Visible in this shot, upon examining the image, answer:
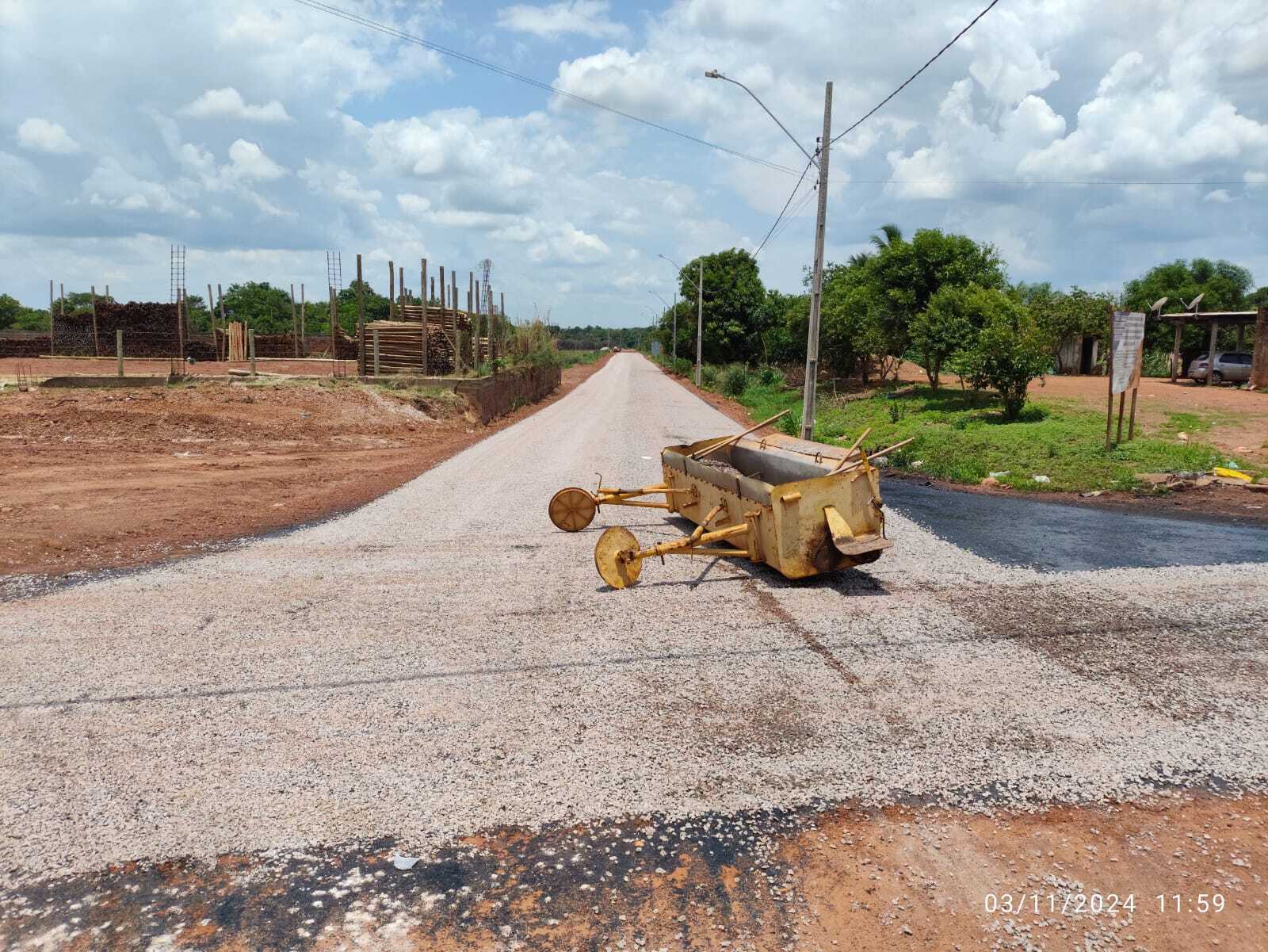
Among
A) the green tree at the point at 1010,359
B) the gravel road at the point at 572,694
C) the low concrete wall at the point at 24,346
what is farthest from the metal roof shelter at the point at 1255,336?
the low concrete wall at the point at 24,346

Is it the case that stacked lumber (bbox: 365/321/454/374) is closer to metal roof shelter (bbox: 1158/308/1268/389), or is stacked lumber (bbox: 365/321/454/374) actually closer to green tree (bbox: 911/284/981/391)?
green tree (bbox: 911/284/981/391)

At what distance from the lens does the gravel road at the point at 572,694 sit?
4.42m

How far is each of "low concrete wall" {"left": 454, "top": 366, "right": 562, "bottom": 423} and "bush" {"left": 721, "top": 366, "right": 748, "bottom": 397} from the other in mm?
8667

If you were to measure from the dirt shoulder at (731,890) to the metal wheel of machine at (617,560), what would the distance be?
373 centimetres

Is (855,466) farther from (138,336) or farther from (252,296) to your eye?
(252,296)

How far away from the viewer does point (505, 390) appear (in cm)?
3045

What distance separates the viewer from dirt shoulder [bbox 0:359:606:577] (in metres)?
10.3

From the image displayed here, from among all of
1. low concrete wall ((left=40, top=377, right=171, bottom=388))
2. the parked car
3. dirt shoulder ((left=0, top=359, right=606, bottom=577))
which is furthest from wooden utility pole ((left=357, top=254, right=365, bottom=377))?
Answer: the parked car

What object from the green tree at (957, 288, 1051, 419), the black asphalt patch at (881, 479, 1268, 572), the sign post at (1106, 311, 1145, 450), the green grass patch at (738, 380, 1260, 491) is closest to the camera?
the black asphalt patch at (881, 479, 1268, 572)

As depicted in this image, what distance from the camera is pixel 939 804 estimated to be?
14.4 feet

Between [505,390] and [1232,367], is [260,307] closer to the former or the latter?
[505,390]

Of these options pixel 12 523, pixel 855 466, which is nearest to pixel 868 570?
pixel 855 466

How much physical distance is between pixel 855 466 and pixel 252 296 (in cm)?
8014

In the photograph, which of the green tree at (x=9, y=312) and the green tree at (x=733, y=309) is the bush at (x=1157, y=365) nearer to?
the green tree at (x=733, y=309)
